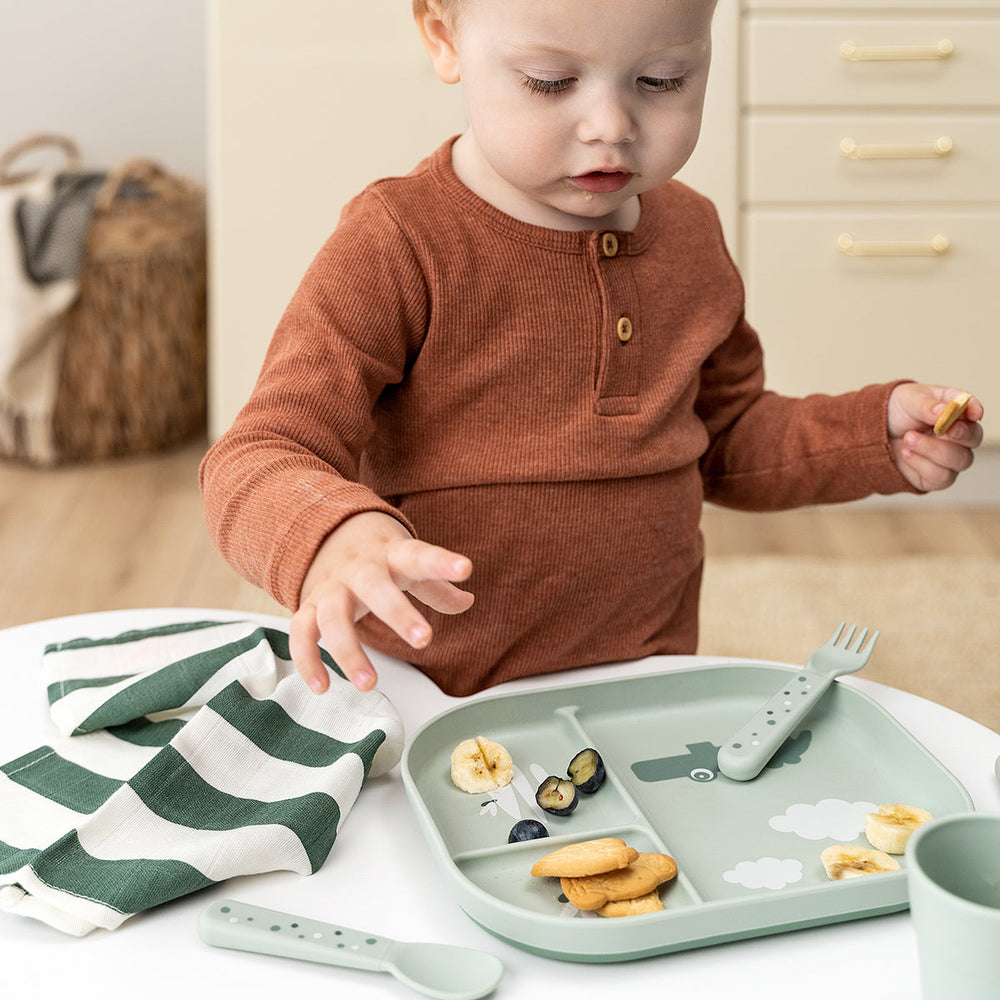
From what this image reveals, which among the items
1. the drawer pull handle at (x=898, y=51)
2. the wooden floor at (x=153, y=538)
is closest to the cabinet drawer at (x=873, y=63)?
the drawer pull handle at (x=898, y=51)

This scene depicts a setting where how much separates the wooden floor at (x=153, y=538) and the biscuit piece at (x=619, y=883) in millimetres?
1406

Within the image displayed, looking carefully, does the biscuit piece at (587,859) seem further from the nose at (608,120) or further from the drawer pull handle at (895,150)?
the drawer pull handle at (895,150)

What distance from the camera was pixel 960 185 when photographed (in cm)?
223

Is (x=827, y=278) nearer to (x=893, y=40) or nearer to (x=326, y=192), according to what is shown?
(x=893, y=40)

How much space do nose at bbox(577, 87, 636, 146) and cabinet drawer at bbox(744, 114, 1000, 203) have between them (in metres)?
1.58

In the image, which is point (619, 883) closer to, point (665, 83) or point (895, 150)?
point (665, 83)

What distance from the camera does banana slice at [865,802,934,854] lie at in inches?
23.7

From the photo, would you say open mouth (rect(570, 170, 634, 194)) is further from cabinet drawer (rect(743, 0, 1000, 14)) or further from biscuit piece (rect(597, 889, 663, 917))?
cabinet drawer (rect(743, 0, 1000, 14))

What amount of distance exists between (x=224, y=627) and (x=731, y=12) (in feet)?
5.55

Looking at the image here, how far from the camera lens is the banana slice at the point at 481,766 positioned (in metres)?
0.67

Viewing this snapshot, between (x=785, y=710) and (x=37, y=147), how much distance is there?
269 centimetres

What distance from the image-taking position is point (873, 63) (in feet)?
7.17

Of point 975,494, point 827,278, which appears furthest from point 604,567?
point 975,494

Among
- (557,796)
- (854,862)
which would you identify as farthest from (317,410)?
(854,862)
